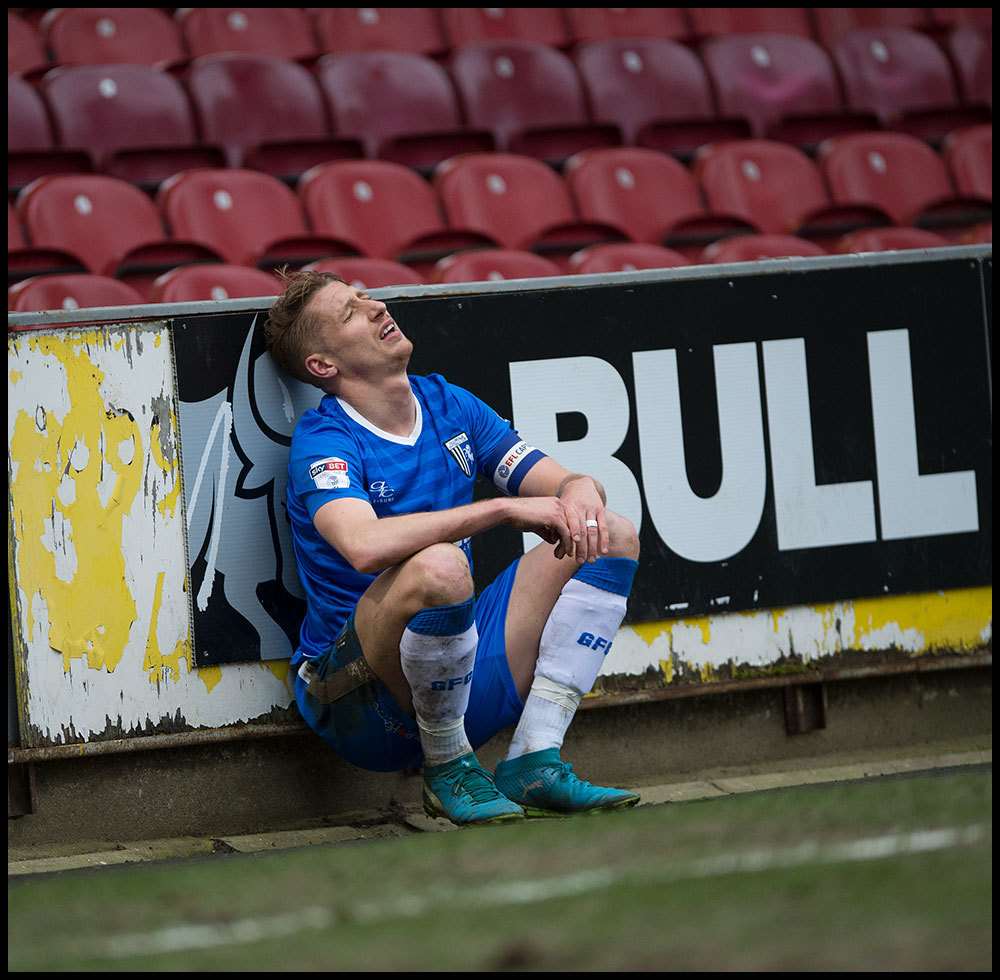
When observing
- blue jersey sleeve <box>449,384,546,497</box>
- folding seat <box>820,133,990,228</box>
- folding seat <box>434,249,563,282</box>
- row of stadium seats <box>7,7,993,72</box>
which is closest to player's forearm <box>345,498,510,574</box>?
blue jersey sleeve <box>449,384,546,497</box>

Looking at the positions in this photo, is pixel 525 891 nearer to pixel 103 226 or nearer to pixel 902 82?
pixel 103 226

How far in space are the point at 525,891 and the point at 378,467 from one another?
3.96ft

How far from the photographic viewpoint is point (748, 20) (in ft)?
26.1

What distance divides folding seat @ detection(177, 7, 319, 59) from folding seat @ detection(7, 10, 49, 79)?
27.2 inches

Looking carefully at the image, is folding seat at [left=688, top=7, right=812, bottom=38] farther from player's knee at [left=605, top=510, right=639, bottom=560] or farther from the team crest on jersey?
player's knee at [left=605, top=510, right=639, bottom=560]

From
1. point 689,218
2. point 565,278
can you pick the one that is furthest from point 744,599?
point 689,218

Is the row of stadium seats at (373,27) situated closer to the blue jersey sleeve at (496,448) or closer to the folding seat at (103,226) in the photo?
the folding seat at (103,226)

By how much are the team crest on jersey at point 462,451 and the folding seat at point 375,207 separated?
2503mm

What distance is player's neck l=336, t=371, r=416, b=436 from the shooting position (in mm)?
3164

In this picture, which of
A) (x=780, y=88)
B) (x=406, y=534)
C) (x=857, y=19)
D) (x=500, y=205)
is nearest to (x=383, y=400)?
(x=406, y=534)

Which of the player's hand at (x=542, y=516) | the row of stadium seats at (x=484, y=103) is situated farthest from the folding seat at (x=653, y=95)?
the player's hand at (x=542, y=516)

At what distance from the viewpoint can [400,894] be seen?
216 centimetres

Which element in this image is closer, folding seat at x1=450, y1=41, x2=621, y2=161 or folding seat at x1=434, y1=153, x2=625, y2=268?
folding seat at x1=434, y1=153, x2=625, y2=268

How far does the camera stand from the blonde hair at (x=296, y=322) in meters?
3.20
